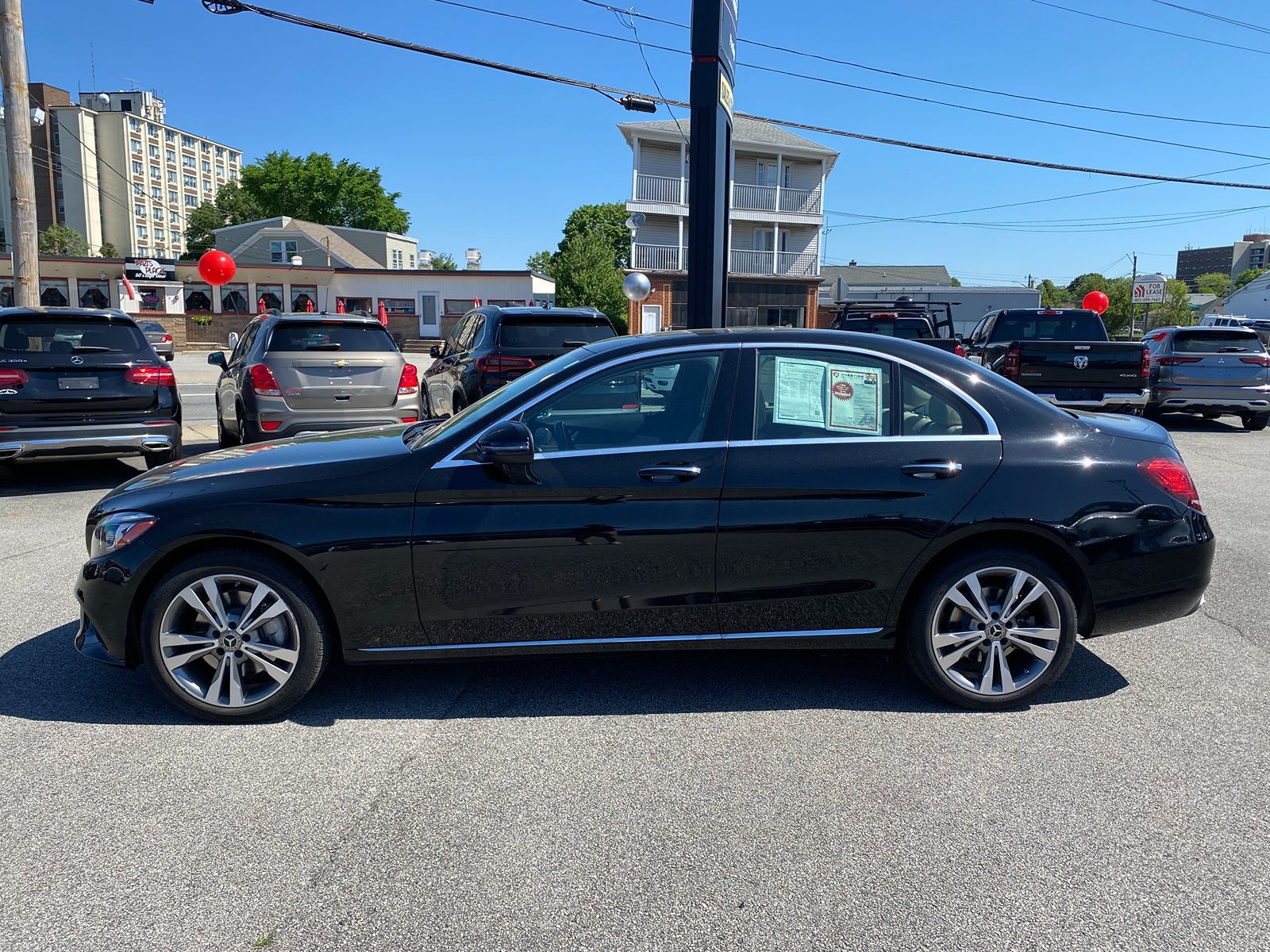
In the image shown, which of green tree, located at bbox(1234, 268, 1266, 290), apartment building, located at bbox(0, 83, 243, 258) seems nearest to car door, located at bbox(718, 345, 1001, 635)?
apartment building, located at bbox(0, 83, 243, 258)

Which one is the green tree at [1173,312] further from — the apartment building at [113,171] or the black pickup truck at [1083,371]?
the apartment building at [113,171]

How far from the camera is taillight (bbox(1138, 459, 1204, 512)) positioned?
4227mm

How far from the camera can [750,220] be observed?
40156 millimetres

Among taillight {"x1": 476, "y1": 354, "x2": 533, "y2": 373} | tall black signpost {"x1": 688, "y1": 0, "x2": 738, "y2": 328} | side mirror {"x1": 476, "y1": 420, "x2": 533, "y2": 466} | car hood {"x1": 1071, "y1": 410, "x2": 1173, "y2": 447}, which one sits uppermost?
tall black signpost {"x1": 688, "y1": 0, "x2": 738, "y2": 328}

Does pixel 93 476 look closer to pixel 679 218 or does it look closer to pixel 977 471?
pixel 977 471

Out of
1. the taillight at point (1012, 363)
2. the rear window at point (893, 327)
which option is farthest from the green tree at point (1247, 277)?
the taillight at point (1012, 363)

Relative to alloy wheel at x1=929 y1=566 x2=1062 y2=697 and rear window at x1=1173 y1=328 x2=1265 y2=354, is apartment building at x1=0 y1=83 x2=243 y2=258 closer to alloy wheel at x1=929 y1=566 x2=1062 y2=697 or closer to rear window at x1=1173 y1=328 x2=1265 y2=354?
rear window at x1=1173 y1=328 x2=1265 y2=354

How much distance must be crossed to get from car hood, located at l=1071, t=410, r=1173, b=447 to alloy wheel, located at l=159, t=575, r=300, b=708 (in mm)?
3652

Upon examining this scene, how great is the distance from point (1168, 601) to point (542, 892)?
3081 millimetres

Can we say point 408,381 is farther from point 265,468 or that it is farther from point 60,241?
point 60,241

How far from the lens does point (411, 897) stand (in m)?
2.78

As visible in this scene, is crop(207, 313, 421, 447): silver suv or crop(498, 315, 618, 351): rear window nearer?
crop(207, 313, 421, 447): silver suv

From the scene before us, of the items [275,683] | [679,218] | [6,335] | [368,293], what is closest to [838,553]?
[275,683]

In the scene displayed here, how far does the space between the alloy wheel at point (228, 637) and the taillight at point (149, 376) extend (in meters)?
5.90
